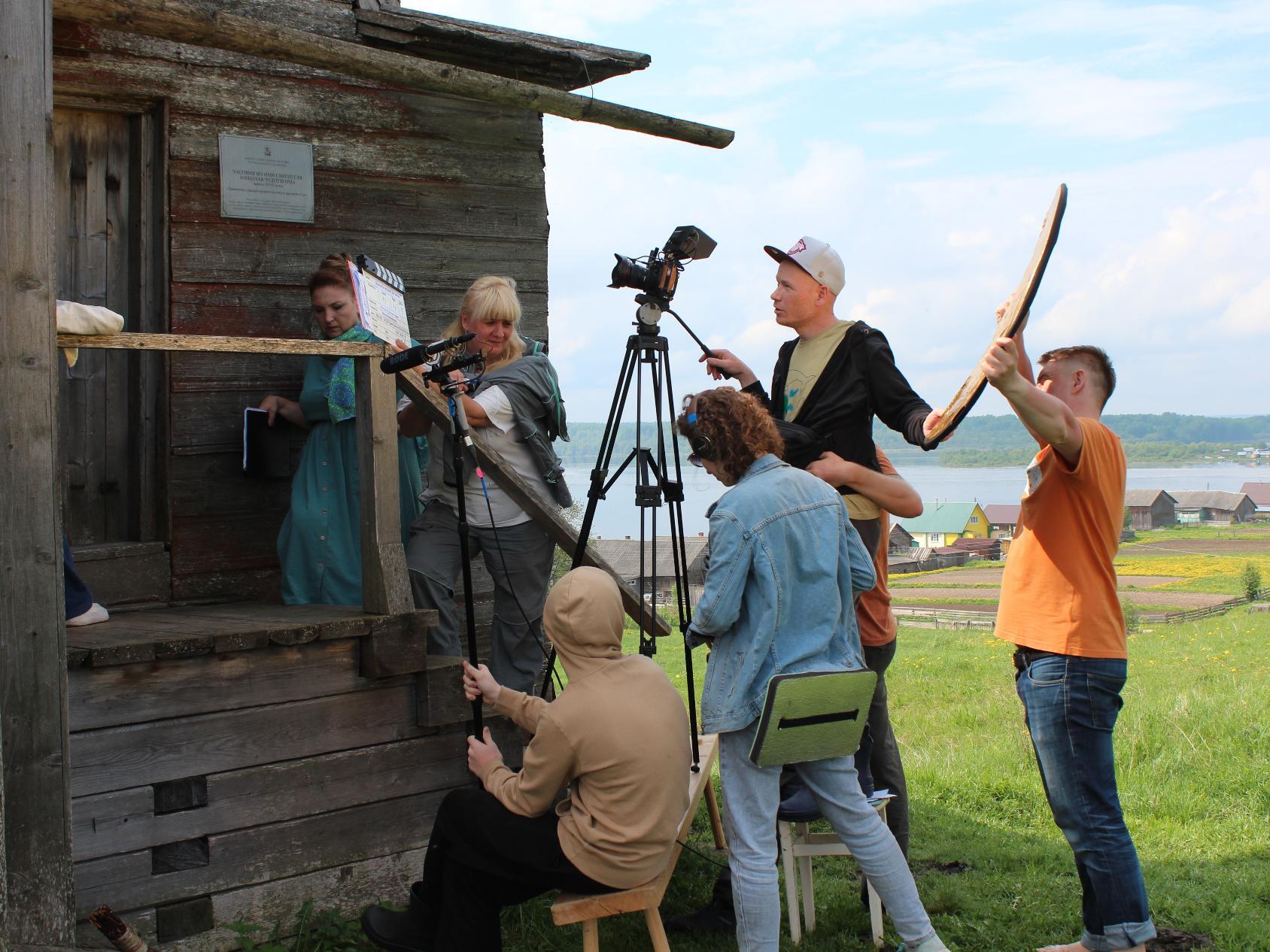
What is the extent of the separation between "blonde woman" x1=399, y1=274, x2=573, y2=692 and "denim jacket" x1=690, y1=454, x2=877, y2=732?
1.22 metres

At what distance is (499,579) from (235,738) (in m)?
1.19

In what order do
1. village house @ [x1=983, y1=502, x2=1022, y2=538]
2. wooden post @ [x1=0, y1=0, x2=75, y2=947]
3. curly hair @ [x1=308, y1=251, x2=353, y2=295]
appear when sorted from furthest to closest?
village house @ [x1=983, y1=502, x2=1022, y2=538], curly hair @ [x1=308, y1=251, x2=353, y2=295], wooden post @ [x1=0, y1=0, x2=75, y2=947]

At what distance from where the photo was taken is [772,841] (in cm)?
328

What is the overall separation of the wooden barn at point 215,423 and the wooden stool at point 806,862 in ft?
3.40

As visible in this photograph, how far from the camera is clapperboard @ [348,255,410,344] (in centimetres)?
371

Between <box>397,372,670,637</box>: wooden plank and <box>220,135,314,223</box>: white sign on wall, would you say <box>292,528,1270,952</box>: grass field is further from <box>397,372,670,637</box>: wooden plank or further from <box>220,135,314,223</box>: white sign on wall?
<box>220,135,314,223</box>: white sign on wall

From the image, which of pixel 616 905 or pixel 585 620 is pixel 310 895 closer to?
pixel 616 905

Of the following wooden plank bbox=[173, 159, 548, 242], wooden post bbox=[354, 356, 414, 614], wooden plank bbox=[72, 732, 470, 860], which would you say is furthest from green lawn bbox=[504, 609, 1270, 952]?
wooden plank bbox=[173, 159, 548, 242]

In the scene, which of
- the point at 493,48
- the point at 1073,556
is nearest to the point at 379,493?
the point at 1073,556

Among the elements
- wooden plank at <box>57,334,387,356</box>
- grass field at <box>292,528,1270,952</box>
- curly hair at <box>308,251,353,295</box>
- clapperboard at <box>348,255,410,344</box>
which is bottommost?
grass field at <box>292,528,1270,952</box>

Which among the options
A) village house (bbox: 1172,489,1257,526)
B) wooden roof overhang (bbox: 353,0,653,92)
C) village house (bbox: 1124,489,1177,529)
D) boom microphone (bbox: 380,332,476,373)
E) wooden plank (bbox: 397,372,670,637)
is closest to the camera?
boom microphone (bbox: 380,332,476,373)

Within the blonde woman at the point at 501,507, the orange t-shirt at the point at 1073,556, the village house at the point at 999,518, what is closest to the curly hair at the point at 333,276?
the blonde woman at the point at 501,507

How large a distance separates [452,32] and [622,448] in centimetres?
252

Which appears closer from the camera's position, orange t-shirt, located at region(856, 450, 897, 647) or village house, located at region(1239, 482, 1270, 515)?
orange t-shirt, located at region(856, 450, 897, 647)
